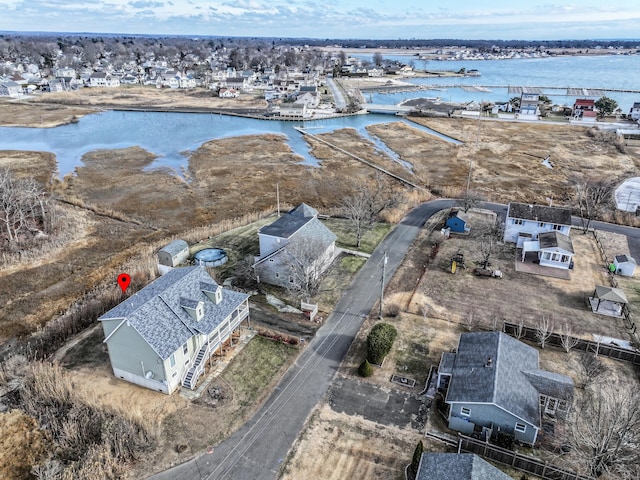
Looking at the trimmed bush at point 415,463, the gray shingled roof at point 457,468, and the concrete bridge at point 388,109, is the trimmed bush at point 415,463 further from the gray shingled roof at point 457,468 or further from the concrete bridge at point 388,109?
the concrete bridge at point 388,109

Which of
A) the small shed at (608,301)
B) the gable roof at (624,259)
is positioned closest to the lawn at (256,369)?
the small shed at (608,301)

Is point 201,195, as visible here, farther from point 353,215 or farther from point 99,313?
Result: point 99,313

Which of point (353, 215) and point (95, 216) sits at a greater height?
point (353, 215)

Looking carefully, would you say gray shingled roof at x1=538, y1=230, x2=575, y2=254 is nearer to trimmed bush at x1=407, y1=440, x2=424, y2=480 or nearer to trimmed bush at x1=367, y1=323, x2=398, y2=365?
trimmed bush at x1=367, y1=323, x2=398, y2=365

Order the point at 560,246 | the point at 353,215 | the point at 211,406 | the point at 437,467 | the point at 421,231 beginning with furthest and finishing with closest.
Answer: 1. the point at 421,231
2. the point at 353,215
3. the point at 560,246
4. the point at 211,406
5. the point at 437,467

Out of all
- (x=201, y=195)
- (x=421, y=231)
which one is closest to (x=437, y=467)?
(x=421, y=231)

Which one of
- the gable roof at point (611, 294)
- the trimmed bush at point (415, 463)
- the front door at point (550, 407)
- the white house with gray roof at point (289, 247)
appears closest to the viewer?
the trimmed bush at point (415, 463)
